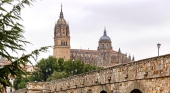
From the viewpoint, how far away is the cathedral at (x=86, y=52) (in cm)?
16312

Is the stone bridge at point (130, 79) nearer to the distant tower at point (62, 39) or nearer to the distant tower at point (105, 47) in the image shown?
the distant tower at point (62, 39)

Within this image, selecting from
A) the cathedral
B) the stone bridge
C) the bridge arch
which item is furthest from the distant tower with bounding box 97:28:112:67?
the bridge arch

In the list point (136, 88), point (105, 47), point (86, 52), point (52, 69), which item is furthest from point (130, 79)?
point (105, 47)

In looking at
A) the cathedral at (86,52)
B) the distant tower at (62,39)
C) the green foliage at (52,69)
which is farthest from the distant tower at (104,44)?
the green foliage at (52,69)

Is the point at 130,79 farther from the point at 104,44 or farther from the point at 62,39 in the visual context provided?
the point at 104,44

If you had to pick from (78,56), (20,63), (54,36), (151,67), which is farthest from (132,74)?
(78,56)

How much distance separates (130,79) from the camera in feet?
56.9

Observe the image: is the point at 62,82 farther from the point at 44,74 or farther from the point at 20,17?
the point at 44,74

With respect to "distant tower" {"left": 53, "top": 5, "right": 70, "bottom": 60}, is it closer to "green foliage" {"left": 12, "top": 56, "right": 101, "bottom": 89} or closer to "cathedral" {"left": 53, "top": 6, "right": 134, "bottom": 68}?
"cathedral" {"left": 53, "top": 6, "right": 134, "bottom": 68}

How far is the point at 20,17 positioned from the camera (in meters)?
9.35

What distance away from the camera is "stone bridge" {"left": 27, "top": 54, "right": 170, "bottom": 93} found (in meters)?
14.8

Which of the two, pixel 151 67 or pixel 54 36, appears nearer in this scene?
pixel 151 67

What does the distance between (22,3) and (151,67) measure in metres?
7.44

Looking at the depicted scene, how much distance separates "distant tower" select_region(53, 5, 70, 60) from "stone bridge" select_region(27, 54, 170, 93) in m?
137
